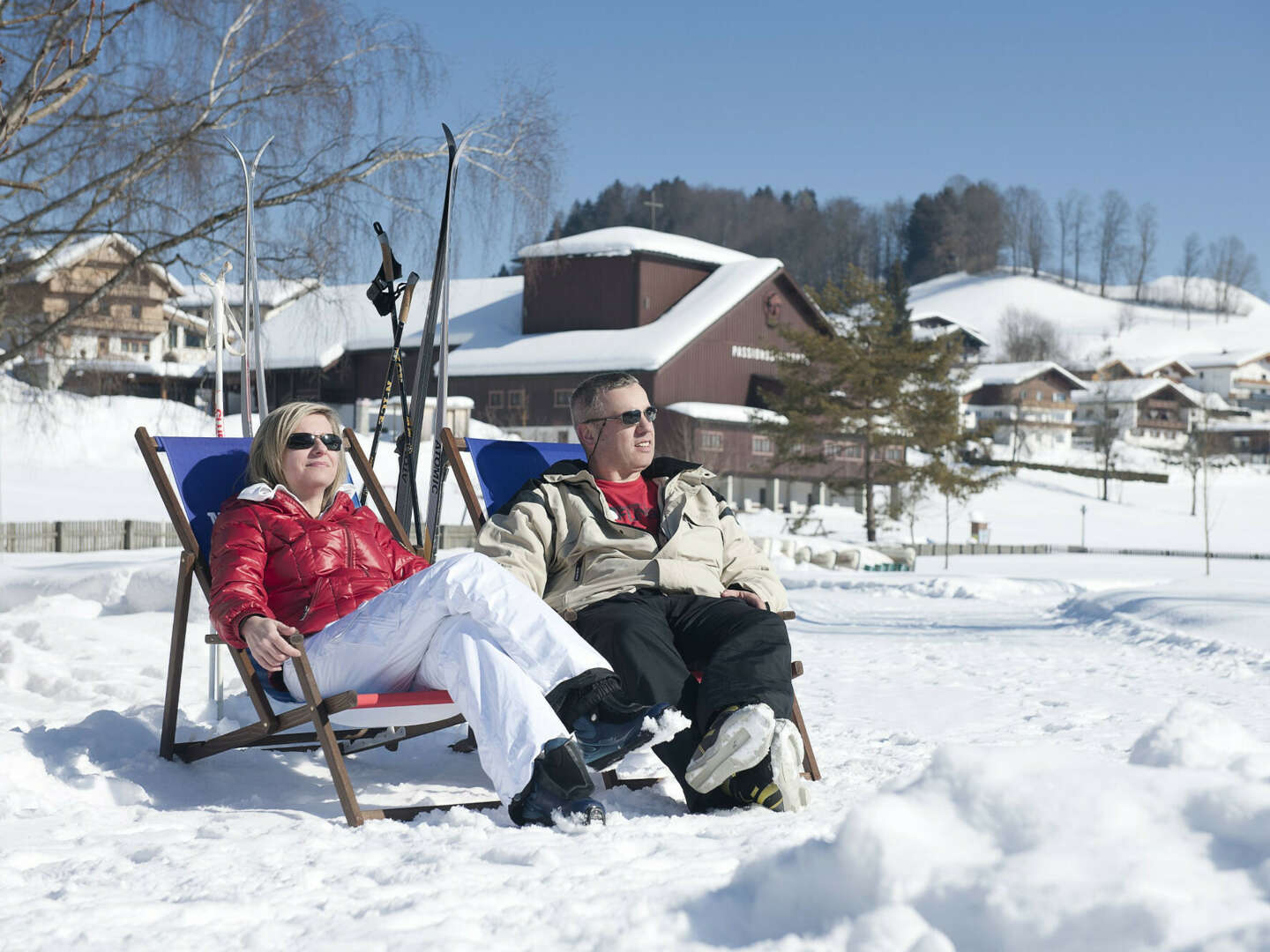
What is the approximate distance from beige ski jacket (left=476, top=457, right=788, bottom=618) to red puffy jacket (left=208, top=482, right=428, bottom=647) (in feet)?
1.39

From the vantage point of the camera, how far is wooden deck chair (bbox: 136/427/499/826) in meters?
Result: 3.59

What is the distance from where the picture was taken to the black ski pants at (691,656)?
3646 mm

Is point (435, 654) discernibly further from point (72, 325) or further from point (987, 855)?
point (72, 325)

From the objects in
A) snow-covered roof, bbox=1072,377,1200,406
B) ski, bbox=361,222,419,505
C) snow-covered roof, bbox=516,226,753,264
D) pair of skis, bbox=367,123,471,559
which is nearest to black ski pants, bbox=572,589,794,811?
pair of skis, bbox=367,123,471,559

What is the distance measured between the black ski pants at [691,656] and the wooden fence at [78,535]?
20992 mm

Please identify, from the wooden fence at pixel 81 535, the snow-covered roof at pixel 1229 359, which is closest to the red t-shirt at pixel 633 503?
the wooden fence at pixel 81 535

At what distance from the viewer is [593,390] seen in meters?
4.47

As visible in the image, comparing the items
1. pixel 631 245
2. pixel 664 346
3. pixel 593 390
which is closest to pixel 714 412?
pixel 664 346

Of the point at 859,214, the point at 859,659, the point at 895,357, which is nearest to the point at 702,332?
the point at 895,357

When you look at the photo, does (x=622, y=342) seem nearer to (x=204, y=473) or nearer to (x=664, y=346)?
(x=664, y=346)

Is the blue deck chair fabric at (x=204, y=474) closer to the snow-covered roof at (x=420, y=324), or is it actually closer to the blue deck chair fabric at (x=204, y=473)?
the blue deck chair fabric at (x=204, y=473)

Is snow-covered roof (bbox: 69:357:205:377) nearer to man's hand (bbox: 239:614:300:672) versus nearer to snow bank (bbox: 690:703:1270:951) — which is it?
man's hand (bbox: 239:614:300:672)

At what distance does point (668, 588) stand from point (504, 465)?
1.34 meters

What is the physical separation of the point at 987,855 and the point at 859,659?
21.6ft
